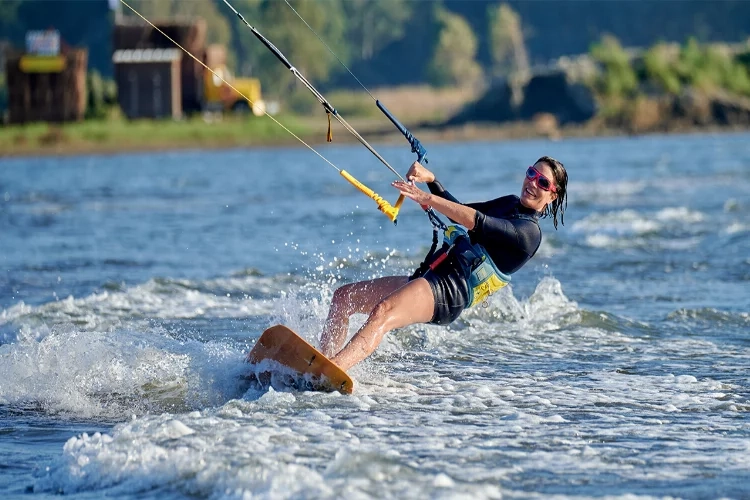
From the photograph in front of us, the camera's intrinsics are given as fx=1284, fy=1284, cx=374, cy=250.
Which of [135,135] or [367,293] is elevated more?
[135,135]

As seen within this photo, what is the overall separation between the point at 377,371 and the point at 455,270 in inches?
46.6

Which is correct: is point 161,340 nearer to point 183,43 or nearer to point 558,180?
point 558,180

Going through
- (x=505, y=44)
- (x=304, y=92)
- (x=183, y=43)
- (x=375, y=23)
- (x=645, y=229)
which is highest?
(x=375, y=23)

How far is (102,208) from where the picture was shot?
1107 inches

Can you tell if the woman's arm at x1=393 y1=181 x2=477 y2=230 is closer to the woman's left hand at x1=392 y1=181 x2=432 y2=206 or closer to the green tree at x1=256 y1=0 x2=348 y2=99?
the woman's left hand at x1=392 y1=181 x2=432 y2=206

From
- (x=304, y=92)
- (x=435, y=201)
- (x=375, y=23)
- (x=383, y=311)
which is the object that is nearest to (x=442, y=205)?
(x=435, y=201)

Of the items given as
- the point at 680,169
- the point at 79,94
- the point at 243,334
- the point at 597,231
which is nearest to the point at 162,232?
the point at 597,231

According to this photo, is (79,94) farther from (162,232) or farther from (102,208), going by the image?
(162,232)

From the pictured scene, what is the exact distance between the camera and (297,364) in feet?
25.8

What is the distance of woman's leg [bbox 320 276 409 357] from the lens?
8.44 meters

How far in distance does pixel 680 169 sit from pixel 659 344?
29702 millimetres

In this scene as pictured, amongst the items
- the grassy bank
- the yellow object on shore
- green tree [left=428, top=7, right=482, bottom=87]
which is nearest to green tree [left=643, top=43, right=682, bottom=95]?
the grassy bank

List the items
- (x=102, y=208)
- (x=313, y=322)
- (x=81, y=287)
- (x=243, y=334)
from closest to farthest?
(x=313, y=322)
(x=243, y=334)
(x=81, y=287)
(x=102, y=208)

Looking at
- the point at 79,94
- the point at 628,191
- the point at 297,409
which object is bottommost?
the point at 297,409
